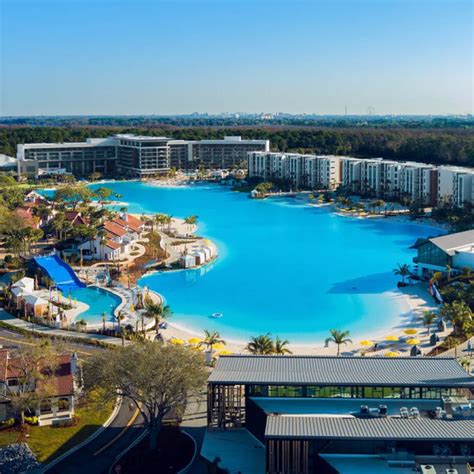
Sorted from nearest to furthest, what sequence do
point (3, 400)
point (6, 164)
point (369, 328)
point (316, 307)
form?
point (3, 400)
point (369, 328)
point (316, 307)
point (6, 164)

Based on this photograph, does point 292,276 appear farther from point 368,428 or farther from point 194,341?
point 368,428

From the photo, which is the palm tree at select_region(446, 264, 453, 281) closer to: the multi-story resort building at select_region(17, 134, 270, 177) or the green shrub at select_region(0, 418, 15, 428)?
the green shrub at select_region(0, 418, 15, 428)

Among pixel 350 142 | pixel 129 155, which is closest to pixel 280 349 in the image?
pixel 129 155

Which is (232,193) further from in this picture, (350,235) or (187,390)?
(187,390)

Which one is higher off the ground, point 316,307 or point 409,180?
point 409,180

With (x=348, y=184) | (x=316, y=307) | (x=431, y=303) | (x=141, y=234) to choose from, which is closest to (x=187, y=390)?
(x=316, y=307)

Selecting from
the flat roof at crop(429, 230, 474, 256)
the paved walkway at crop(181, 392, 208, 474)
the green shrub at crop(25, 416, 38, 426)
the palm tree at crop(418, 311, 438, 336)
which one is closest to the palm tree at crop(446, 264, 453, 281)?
the flat roof at crop(429, 230, 474, 256)

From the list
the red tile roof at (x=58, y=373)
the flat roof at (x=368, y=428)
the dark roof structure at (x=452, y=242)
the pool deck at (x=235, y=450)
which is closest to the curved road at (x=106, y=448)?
the red tile roof at (x=58, y=373)
